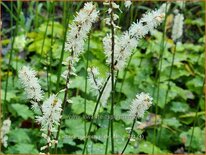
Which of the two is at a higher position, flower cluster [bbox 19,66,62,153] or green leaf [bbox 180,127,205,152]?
flower cluster [bbox 19,66,62,153]

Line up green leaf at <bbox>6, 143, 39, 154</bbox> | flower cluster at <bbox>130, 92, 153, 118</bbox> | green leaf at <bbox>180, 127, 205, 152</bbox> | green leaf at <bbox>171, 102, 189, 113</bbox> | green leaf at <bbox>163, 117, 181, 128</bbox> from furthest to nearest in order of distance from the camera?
1. green leaf at <bbox>171, 102, 189, 113</bbox>
2. green leaf at <bbox>163, 117, 181, 128</bbox>
3. green leaf at <bbox>180, 127, 205, 152</bbox>
4. green leaf at <bbox>6, 143, 39, 154</bbox>
5. flower cluster at <bbox>130, 92, 153, 118</bbox>

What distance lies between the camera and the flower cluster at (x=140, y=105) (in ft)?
4.12

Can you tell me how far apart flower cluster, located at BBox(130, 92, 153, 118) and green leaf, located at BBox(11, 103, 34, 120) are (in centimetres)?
130

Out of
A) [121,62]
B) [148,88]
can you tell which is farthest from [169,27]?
[121,62]

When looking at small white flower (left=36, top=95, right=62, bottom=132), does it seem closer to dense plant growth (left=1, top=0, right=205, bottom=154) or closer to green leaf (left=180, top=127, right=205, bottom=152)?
dense plant growth (left=1, top=0, right=205, bottom=154)

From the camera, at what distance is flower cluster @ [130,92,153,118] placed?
1.25 metres

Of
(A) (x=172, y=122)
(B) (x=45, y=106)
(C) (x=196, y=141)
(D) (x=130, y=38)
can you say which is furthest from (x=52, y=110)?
(A) (x=172, y=122)

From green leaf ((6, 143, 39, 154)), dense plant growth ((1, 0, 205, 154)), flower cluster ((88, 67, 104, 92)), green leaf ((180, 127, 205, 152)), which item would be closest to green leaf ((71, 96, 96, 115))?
dense plant growth ((1, 0, 205, 154))

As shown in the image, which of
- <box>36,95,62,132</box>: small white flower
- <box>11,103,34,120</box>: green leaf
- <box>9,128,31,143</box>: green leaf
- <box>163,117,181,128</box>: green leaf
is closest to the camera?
<box>36,95,62,132</box>: small white flower

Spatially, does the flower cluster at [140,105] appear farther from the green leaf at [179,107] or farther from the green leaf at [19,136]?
the green leaf at [179,107]

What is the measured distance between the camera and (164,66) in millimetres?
3381

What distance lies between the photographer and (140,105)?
49.9 inches

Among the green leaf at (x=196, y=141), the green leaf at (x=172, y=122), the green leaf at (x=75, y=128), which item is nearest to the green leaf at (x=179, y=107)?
the green leaf at (x=172, y=122)

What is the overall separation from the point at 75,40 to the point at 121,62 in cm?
14
